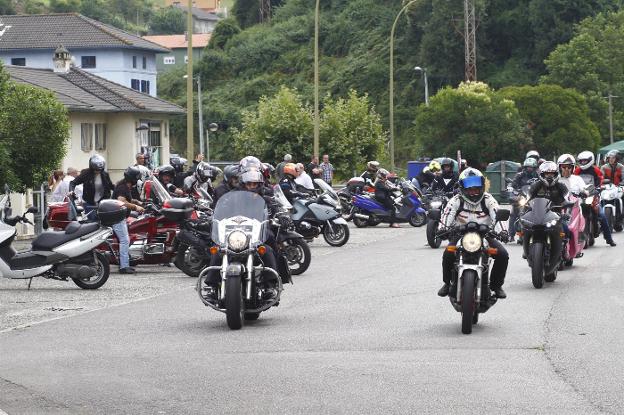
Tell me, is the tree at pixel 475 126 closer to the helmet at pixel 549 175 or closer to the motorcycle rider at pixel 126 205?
the motorcycle rider at pixel 126 205

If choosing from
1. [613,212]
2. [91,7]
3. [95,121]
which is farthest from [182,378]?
[91,7]

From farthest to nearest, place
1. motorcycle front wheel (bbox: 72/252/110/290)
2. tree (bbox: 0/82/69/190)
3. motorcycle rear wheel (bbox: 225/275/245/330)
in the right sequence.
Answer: tree (bbox: 0/82/69/190), motorcycle front wheel (bbox: 72/252/110/290), motorcycle rear wheel (bbox: 225/275/245/330)

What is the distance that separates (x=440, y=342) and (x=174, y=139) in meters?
96.8

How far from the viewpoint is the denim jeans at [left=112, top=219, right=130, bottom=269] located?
20375mm

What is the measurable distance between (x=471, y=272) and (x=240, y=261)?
2.22 m

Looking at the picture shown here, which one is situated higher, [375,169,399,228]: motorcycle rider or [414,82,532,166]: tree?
[414,82,532,166]: tree

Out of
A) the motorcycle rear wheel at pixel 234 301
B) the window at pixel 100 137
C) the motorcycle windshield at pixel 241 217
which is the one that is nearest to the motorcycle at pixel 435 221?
the motorcycle windshield at pixel 241 217

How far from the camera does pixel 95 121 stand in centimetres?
5431

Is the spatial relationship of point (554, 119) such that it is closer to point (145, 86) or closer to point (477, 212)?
point (145, 86)

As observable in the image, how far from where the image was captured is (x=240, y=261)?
1305 centimetres

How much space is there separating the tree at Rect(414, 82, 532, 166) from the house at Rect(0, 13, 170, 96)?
33359 millimetres

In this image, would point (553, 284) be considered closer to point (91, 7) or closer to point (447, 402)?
point (447, 402)

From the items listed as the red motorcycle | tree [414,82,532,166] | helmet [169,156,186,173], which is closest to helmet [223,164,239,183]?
the red motorcycle

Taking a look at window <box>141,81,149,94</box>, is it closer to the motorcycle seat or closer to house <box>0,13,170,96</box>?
house <box>0,13,170,96</box>
